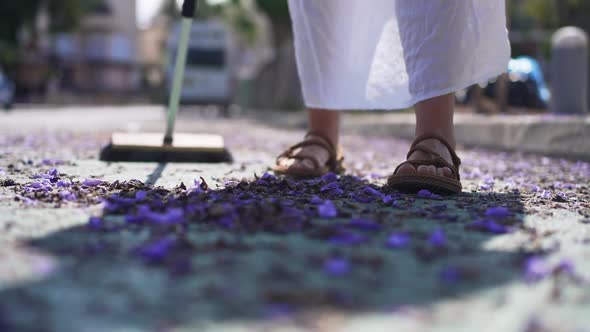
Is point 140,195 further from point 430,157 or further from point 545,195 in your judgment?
point 545,195

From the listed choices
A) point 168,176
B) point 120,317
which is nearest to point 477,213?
point 120,317

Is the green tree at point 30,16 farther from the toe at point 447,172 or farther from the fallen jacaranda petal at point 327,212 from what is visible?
the fallen jacaranda petal at point 327,212

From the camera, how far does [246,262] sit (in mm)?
1167

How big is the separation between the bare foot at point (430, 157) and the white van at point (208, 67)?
554 inches

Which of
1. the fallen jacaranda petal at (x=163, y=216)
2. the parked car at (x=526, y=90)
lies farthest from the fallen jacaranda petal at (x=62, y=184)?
the parked car at (x=526, y=90)

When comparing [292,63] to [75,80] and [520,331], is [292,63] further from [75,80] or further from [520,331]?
[75,80]

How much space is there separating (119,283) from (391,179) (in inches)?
51.4

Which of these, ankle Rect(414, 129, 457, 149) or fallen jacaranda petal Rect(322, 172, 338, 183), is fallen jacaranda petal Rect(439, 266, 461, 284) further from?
fallen jacaranda petal Rect(322, 172, 338, 183)

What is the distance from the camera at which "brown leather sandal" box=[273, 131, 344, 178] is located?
8.61 ft

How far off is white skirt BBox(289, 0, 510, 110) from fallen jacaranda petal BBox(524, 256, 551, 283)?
108cm

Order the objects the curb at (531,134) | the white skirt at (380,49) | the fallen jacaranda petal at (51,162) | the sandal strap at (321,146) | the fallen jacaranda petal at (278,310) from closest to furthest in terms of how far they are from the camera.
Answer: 1. the fallen jacaranda petal at (278,310)
2. the white skirt at (380,49)
3. the sandal strap at (321,146)
4. the fallen jacaranda petal at (51,162)
5. the curb at (531,134)

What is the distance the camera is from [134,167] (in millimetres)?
2906

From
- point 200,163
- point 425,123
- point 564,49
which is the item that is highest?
point 564,49

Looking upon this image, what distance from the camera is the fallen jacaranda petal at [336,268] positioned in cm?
110
